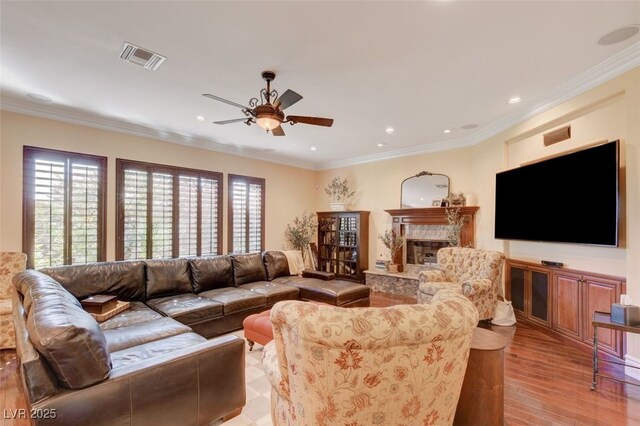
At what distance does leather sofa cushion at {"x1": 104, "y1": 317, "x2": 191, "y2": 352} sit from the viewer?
236 cm

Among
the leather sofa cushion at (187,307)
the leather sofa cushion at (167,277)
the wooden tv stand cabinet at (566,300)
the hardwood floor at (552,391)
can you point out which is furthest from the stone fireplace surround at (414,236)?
the leather sofa cushion at (167,277)

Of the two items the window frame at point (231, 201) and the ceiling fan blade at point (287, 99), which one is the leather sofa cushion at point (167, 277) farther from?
the ceiling fan blade at point (287, 99)

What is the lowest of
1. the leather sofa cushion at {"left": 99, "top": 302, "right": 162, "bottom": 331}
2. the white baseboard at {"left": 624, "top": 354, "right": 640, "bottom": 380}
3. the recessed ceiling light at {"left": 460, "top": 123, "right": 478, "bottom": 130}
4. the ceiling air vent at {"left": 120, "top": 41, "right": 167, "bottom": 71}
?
the white baseboard at {"left": 624, "top": 354, "right": 640, "bottom": 380}

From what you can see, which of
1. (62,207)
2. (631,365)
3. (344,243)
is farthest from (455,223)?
(62,207)

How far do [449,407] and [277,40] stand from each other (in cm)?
287

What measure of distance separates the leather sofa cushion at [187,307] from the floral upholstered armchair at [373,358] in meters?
2.26

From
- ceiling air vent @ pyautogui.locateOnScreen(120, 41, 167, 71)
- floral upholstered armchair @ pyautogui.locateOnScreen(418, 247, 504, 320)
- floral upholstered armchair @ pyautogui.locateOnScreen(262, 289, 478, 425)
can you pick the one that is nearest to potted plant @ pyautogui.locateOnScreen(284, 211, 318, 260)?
floral upholstered armchair @ pyautogui.locateOnScreen(418, 247, 504, 320)

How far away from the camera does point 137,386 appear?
1693 millimetres

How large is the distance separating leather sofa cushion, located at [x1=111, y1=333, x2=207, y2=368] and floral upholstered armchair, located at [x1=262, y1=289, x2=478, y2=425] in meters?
1.28

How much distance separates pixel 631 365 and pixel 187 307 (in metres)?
4.45

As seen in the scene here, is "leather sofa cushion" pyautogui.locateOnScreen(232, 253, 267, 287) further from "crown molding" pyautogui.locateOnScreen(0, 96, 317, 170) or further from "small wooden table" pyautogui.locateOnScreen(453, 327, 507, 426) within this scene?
"small wooden table" pyautogui.locateOnScreen(453, 327, 507, 426)

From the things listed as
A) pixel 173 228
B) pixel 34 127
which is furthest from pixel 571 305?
pixel 34 127

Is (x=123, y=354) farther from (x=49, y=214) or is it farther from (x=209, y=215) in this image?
(x=209, y=215)

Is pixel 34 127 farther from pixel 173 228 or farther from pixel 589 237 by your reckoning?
pixel 589 237
